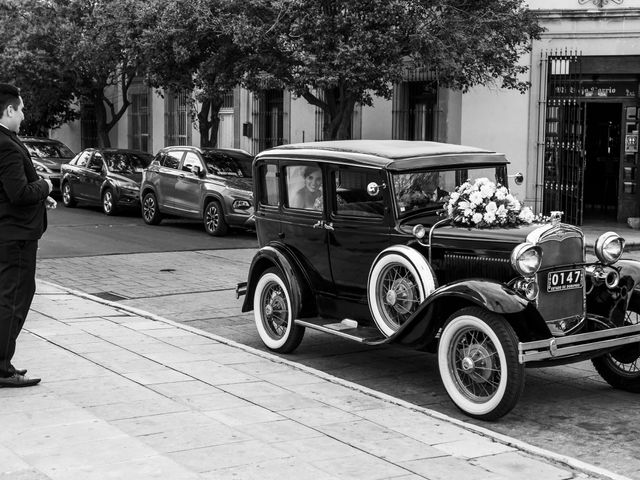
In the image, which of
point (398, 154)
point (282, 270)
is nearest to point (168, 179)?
point (282, 270)

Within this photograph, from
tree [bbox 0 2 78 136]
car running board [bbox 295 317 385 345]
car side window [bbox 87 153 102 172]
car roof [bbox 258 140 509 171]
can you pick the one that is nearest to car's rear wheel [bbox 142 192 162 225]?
car side window [bbox 87 153 102 172]

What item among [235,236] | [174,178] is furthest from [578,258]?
[174,178]

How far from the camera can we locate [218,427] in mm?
5613

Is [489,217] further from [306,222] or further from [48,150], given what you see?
[48,150]

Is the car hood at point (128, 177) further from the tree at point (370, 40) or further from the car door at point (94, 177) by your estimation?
the tree at point (370, 40)

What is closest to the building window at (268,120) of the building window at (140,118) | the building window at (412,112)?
the building window at (412,112)

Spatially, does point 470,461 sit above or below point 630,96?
below

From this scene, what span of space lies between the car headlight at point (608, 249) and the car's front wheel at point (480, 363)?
127cm

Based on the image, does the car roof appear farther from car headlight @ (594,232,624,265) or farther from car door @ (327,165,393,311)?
car headlight @ (594,232,624,265)

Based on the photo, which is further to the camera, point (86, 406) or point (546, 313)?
point (546, 313)

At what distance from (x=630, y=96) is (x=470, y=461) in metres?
16.2

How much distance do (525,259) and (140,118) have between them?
28.3 m

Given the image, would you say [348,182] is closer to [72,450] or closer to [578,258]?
[578,258]

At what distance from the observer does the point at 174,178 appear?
19.1 m
